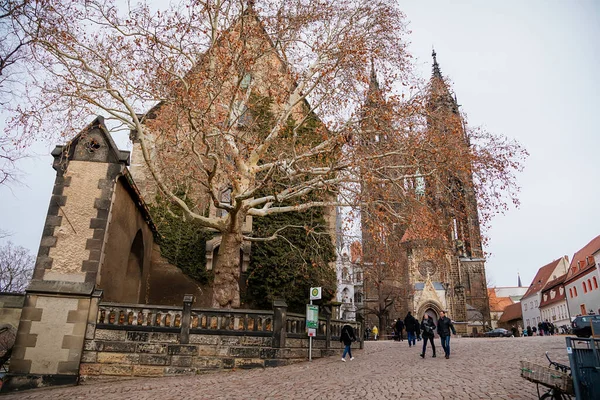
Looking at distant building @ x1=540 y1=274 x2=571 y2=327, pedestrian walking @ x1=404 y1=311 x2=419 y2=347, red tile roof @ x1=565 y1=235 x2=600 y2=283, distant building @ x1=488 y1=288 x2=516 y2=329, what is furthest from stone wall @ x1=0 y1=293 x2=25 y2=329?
distant building @ x1=488 y1=288 x2=516 y2=329

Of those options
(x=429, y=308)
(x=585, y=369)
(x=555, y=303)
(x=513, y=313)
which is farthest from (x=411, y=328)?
(x=513, y=313)

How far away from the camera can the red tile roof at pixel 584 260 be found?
4344cm

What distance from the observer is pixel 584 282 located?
44250 mm

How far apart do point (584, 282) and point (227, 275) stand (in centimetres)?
4391

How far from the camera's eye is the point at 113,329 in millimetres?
10711

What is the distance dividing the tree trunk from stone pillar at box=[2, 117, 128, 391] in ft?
10.6

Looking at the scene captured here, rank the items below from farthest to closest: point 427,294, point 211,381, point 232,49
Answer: point 427,294 → point 232,49 → point 211,381

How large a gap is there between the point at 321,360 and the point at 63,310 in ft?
22.8

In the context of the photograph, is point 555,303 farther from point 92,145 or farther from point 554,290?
point 92,145

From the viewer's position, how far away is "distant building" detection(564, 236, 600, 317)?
4109 cm

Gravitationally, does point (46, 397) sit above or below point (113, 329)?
below

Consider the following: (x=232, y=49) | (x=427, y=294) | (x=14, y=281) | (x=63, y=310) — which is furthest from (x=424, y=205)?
(x=14, y=281)

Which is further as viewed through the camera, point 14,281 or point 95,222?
point 14,281

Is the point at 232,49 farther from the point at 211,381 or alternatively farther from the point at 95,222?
the point at 211,381
